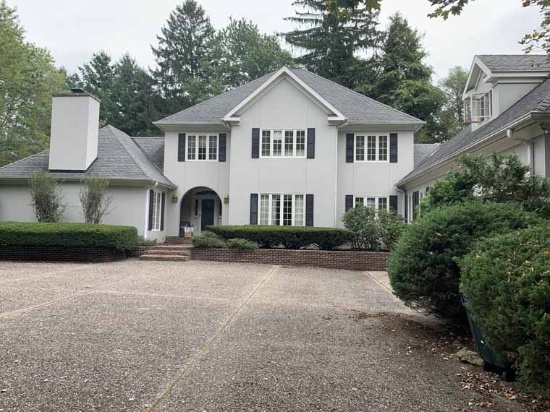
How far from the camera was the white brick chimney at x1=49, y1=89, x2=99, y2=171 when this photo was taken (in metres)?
16.0

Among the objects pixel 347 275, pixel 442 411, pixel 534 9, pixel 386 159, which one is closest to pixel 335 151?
pixel 386 159

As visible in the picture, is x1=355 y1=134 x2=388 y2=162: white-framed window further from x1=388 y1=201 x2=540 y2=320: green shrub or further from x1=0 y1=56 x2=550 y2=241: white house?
x1=388 y1=201 x2=540 y2=320: green shrub

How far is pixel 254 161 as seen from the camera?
55.4 feet

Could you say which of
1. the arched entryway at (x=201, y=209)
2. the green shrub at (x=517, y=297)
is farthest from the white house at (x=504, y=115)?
the arched entryway at (x=201, y=209)

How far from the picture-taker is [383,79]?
3059cm

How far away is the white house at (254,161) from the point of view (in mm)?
15930

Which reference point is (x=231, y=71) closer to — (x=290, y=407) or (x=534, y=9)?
(x=534, y=9)

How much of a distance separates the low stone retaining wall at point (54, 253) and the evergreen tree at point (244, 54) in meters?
26.6

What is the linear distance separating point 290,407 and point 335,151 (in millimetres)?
14163

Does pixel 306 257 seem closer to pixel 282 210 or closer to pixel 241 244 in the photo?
pixel 241 244

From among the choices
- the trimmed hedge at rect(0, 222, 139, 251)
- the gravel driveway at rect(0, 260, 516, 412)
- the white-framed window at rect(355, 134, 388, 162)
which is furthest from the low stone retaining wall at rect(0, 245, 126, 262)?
the white-framed window at rect(355, 134, 388, 162)

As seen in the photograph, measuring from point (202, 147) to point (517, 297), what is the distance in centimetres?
1608

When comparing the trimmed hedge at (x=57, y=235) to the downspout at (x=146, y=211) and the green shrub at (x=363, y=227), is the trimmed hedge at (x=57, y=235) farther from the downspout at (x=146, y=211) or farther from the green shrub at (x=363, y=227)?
the green shrub at (x=363, y=227)

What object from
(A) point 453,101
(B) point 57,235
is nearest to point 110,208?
(B) point 57,235
